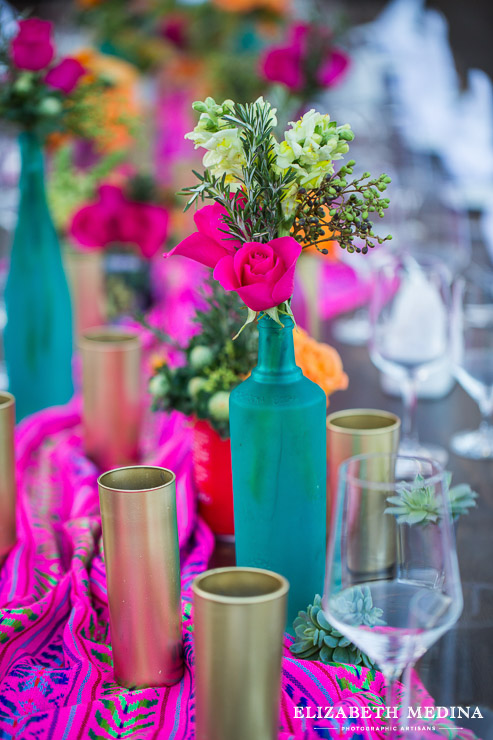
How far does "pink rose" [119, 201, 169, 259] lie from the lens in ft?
5.06

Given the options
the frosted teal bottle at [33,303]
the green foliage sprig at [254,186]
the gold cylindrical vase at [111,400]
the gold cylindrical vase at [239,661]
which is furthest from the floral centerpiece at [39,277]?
the gold cylindrical vase at [239,661]

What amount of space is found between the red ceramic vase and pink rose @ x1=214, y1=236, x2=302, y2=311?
11.3 inches

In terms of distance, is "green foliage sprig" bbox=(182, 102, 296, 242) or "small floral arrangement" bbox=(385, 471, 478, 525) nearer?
"small floral arrangement" bbox=(385, 471, 478, 525)

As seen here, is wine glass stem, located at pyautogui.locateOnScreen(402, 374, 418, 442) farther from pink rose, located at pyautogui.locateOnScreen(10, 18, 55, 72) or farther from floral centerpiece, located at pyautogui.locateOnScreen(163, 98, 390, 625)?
pink rose, located at pyautogui.locateOnScreen(10, 18, 55, 72)

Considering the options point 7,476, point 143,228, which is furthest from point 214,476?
point 143,228

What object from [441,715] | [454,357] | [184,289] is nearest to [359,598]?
[441,715]

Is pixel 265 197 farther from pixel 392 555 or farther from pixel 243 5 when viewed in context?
pixel 243 5

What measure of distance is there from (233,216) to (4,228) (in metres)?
0.93

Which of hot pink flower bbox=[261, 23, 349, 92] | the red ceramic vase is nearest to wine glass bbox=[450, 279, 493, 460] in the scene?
the red ceramic vase

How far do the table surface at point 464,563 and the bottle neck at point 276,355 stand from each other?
0.85 ft

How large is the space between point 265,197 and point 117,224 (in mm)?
912

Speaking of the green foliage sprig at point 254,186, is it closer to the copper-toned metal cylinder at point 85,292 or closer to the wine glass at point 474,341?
Result: the wine glass at point 474,341

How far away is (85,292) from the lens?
1.67 m

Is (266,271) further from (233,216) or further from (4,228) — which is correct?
(4,228)
